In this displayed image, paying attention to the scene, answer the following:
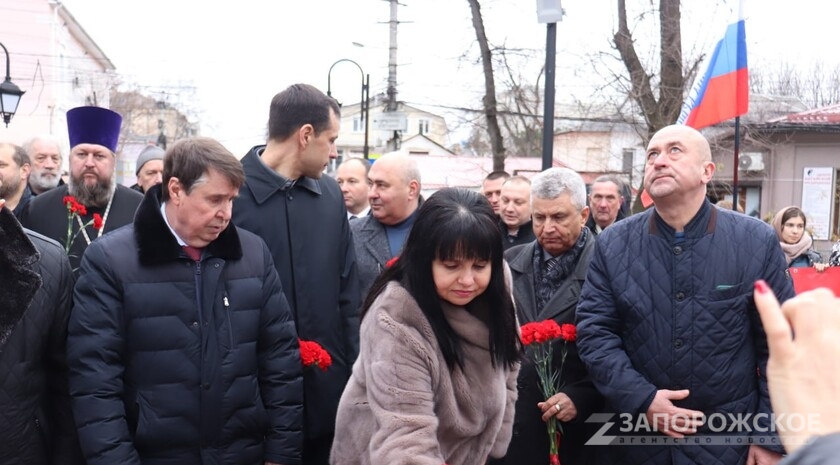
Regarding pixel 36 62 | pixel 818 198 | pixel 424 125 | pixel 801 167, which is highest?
pixel 424 125

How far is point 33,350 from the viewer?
3176mm

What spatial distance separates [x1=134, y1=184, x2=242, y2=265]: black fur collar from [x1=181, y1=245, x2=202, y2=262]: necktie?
0.05m

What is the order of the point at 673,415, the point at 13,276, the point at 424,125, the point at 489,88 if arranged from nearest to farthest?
the point at 13,276 < the point at 673,415 < the point at 489,88 < the point at 424,125

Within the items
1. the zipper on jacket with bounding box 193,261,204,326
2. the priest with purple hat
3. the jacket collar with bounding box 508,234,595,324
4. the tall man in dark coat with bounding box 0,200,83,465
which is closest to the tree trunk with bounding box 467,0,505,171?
the priest with purple hat

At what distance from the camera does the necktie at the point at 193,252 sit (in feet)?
11.0

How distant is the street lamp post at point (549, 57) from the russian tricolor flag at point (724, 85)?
203 centimetres

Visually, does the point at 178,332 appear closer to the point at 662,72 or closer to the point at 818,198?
the point at 662,72

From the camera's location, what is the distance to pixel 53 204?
5102mm

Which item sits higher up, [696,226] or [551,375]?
[696,226]

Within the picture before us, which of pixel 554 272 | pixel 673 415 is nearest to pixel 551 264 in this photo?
pixel 554 272

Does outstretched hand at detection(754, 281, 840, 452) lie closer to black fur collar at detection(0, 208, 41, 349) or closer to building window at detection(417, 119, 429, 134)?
black fur collar at detection(0, 208, 41, 349)

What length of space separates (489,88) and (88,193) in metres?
15.5

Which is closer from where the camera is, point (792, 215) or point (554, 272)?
point (554, 272)

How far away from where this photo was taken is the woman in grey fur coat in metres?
2.70
